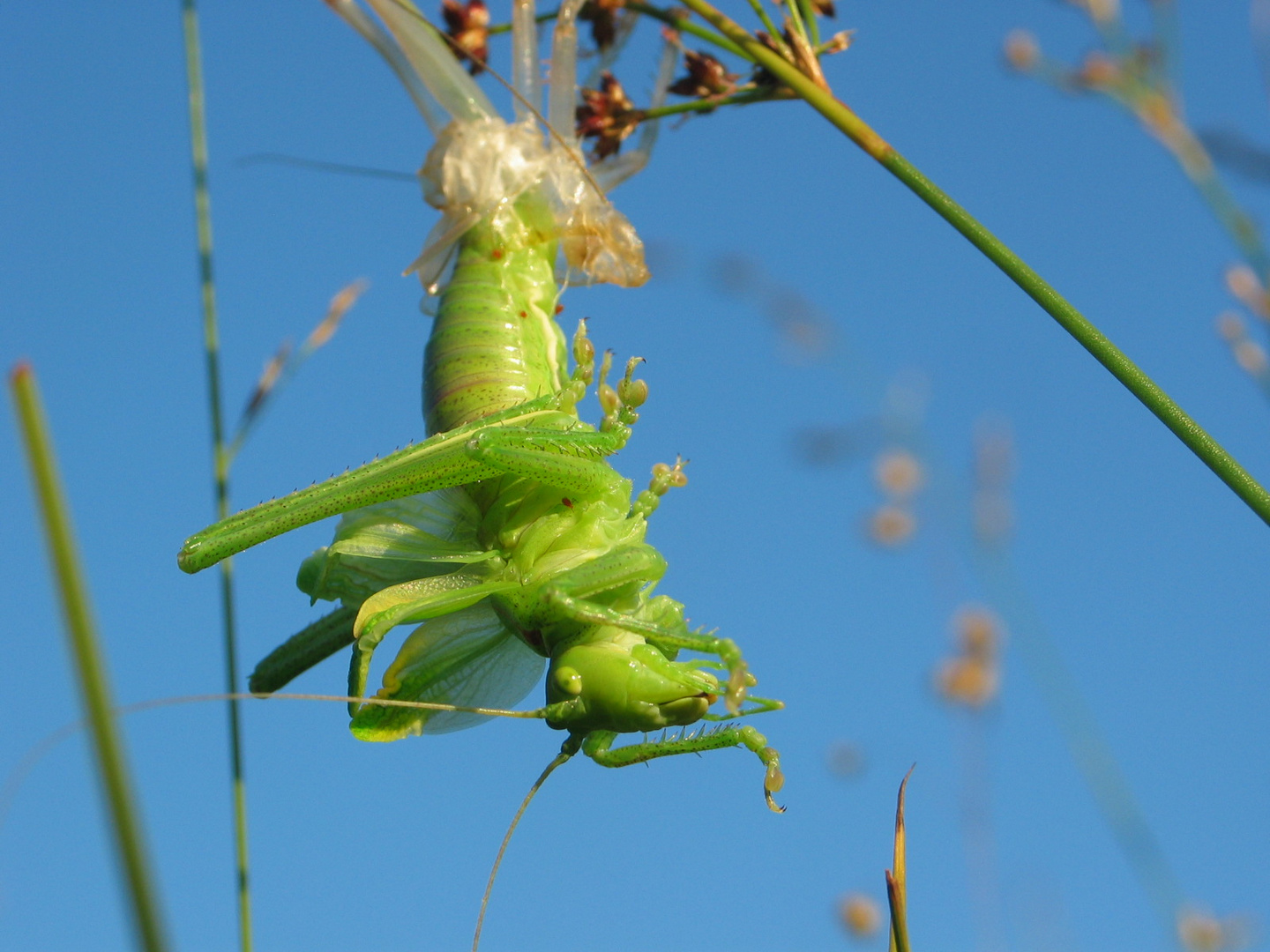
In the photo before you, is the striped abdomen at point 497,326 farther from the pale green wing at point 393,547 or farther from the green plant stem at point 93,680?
the green plant stem at point 93,680

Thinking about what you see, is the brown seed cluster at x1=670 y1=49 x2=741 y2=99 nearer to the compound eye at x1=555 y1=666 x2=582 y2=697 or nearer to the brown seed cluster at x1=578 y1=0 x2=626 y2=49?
the brown seed cluster at x1=578 y1=0 x2=626 y2=49

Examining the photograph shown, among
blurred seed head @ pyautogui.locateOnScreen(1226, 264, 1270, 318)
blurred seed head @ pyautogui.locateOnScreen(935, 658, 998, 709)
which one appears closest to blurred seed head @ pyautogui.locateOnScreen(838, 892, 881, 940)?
blurred seed head @ pyautogui.locateOnScreen(935, 658, 998, 709)

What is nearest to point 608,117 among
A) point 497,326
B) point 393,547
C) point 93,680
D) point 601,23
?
point 601,23

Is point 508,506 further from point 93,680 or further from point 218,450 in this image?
point 93,680

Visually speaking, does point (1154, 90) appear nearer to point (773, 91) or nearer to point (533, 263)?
point (773, 91)

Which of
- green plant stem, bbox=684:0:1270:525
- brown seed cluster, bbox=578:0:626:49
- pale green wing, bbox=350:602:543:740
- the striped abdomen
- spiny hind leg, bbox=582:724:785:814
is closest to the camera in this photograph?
green plant stem, bbox=684:0:1270:525

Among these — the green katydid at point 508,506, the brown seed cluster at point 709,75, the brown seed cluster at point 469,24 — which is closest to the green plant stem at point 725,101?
the brown seed cluster at point 709,75

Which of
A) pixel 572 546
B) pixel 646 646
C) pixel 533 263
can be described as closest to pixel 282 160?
pixel 533 263
